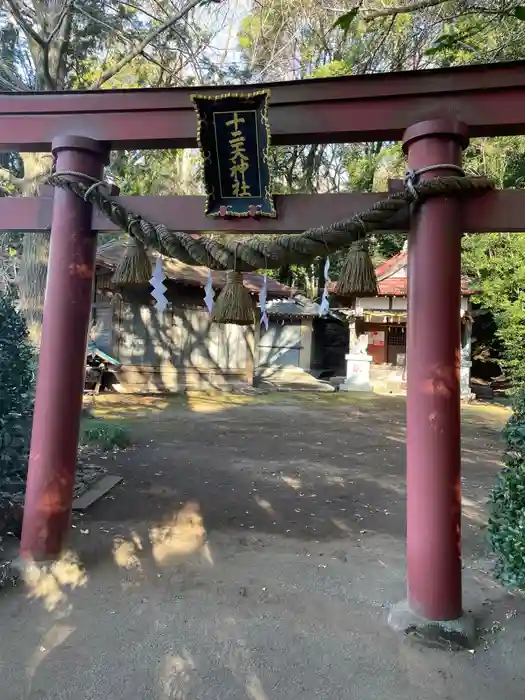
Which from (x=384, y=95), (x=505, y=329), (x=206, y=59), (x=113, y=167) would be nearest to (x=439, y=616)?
(x=384, y=95)

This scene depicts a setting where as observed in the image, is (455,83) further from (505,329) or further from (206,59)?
(505,329)

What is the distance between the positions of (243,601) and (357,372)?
1493 cm

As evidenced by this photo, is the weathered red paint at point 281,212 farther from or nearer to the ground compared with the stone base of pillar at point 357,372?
farther from the ground

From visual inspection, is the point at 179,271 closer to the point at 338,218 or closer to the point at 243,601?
the point at 338,218

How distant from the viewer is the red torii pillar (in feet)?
9.61

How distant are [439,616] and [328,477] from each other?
351cm

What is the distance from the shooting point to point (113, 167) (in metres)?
11.9

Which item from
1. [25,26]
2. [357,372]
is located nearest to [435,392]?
[25,26]

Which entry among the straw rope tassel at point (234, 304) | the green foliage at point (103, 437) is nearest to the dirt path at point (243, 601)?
the green foliage at point (103, 437)

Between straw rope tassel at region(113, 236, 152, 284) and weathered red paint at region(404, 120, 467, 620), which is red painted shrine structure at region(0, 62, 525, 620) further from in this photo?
straw rope tassel at region(113, 236, 152, 284)

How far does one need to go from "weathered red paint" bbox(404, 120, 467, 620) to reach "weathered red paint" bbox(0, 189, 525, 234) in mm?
190

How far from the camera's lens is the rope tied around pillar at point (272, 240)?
302 cm

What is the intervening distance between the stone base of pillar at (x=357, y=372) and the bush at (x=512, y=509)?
47.1ft

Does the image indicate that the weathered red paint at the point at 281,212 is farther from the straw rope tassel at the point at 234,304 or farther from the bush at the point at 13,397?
the bush at the point at 13,397
